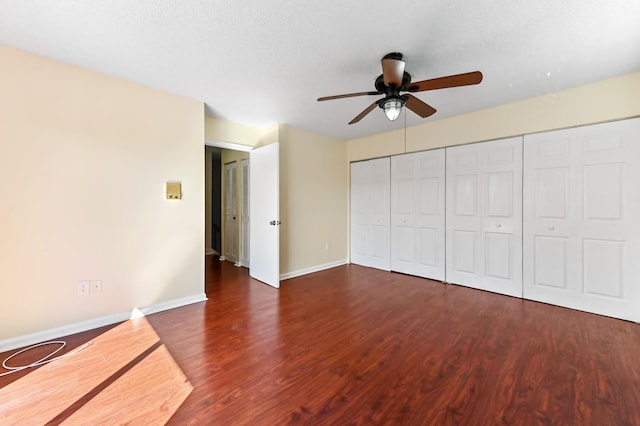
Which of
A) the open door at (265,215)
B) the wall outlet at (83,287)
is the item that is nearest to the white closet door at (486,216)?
the open door at (265,215)

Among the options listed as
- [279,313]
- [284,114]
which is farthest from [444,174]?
[279,313]

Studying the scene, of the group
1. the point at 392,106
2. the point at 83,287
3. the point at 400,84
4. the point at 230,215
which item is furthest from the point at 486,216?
the point at 83,287

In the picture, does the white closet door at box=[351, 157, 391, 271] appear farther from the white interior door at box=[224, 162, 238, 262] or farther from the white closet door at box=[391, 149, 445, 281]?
the white interior door at box=[224, 162, 238, 262]

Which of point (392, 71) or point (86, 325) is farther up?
point (392, 71)

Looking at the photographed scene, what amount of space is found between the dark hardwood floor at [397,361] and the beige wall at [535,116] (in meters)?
2.09

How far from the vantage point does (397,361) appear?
1999 mm

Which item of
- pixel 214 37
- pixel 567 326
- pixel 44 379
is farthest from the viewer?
pixel 567 326

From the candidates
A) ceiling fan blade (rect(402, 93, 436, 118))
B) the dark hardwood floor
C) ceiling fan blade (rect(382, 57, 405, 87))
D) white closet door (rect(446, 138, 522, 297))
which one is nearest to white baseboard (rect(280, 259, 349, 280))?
the dark hardwood floor

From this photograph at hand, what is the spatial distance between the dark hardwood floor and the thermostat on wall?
1265mm

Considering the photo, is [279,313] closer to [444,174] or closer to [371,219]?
[371,219]

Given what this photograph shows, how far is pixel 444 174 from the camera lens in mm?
3965

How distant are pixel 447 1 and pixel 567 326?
9.88ft

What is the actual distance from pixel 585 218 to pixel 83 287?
202 inches

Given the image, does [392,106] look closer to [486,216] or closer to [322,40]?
[322,40]
